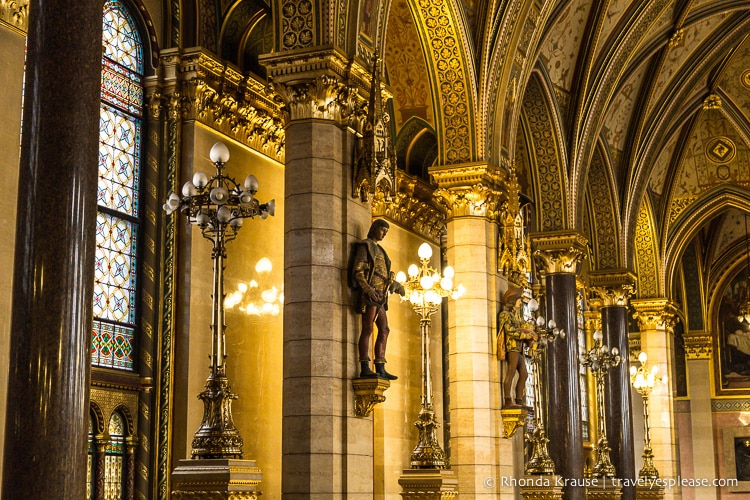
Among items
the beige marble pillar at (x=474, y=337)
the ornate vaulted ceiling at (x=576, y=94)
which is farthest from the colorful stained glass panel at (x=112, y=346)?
the beige marble pillar at (x=474, y=337)

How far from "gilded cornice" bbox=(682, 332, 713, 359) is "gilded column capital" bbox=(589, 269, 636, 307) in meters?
10.5

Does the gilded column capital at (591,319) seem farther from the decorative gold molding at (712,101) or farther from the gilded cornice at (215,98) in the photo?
the gilded cornice at (215,98)

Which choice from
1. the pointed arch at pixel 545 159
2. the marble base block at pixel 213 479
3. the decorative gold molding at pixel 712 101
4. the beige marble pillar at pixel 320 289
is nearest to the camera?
the marble base block at pixel 213 479

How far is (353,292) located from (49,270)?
19.1 feet

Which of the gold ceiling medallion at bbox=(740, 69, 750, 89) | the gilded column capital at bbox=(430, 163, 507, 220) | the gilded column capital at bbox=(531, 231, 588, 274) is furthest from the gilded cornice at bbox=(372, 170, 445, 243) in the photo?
the gold ceiling medallion at bbox=(740, 69, 750, 89)

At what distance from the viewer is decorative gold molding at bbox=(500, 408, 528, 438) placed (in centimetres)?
1647

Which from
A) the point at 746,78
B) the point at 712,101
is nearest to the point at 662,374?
the point at 712,101

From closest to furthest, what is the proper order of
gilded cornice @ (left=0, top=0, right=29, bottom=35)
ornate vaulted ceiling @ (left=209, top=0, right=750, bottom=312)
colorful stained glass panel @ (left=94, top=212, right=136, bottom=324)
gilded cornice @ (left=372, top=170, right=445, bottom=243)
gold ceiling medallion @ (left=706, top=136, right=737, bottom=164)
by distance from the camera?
gilded cornice @ (left=0, top=0, right=29, bottom=35), colorful stained glass panel @ (left=94, top=212, right=136, bottom=324), ornate vaulted ceiling @ (left=209, top=0, right=750, bottom=312), gilded cornice @ (left=372, top=170, right=445, bottom=243), gold ceiling medallion @ (left=706, top=136, right=737, bottom=164)

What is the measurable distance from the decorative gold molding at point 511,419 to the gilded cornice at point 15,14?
367 inches

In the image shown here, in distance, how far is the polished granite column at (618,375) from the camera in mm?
24359

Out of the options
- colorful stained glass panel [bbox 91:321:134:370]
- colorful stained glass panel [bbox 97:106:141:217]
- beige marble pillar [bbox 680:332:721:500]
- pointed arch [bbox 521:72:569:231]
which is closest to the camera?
colorful stained glass panel [bbox 91:321:134:370]

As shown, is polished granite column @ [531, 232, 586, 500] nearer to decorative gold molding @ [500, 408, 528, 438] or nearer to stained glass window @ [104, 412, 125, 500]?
decorative gold molding @ [500, 408, 528, 438]

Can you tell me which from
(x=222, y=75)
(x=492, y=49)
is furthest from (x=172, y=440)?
(x=492, y=49)

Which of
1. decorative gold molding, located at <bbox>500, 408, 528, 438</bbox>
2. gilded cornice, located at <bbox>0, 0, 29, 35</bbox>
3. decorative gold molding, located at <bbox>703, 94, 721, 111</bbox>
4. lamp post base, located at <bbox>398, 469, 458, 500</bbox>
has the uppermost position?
decorative gold molding, located at <bbox>703, 94, 721, 111</bbox>
